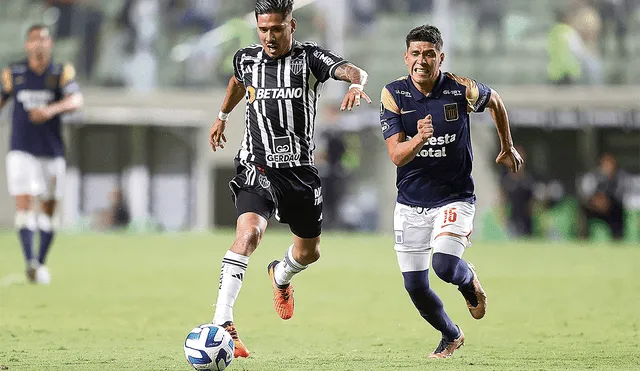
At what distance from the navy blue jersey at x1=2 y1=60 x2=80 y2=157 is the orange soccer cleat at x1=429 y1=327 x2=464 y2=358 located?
6888 mm

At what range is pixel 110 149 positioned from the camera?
95.0 feet

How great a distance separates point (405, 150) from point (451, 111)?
667 millimetres

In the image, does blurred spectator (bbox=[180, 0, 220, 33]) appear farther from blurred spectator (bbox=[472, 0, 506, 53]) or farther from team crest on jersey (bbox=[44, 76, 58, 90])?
team crest on jersey (bbox=[44, 76, 58, 90])

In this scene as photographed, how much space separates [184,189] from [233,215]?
1.54 meters

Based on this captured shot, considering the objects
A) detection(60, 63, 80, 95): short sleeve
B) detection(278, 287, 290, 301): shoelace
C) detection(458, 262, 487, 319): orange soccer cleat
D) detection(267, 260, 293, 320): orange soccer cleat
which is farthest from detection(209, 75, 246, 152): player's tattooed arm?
detection(60, 63, 80, 95): short sleeve

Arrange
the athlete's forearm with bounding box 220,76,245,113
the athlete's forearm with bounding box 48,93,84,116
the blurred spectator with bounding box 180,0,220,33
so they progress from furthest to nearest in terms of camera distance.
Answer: the blurred spectator with bounding box 180,0,220,33 < the athlete's forearm with bounding box 48,93,84,116 < the athlete's forearm with bounding box 220,76,245,113

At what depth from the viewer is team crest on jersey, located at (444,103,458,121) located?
720 centimetres

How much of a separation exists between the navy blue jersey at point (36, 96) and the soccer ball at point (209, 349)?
7.12 meters

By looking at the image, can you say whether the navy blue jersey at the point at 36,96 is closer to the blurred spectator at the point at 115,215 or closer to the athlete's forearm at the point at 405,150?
the athlete's forearm at the point at 405,150

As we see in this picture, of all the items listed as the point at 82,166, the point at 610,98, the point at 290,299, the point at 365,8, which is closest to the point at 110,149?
the point at 82,166

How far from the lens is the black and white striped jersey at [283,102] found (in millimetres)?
7344

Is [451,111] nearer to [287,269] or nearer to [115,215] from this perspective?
[287,269]

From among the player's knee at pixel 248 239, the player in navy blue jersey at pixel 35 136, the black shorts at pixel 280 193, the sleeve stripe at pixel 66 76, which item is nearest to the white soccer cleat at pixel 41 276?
the player in navy blue jersey at pixel 35 136

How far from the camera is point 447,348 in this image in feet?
23.7
